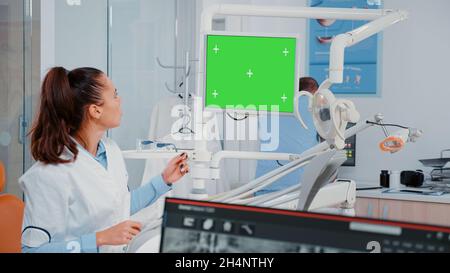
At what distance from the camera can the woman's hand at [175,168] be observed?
205 centimetres

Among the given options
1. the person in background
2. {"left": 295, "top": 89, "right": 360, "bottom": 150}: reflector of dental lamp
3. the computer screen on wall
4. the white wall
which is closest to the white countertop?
the person in background

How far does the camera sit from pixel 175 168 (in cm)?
206

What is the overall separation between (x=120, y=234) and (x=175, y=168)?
0.54m

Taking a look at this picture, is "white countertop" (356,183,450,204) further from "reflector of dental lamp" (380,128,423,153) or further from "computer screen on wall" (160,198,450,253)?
"computer screen on wall" (160,198,450,253)

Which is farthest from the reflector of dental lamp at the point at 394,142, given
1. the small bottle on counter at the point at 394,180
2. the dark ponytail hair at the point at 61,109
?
the small bottle on counter at the point at 394,180

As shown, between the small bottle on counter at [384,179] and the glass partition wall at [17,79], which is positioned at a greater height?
the glass partition wall at [17,79]

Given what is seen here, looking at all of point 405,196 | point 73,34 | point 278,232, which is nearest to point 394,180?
point 405,196

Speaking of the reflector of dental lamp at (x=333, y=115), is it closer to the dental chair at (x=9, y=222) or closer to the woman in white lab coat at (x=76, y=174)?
the woman in white lab coat at (x=76, y=174)

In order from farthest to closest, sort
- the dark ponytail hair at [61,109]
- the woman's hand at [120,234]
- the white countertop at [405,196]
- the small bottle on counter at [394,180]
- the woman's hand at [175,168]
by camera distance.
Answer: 1. the small bottle on counter at [394,180]
2. the white countertop at [405,196]
3. the woman's hand at [175,168]
4. the dark ponytail hair at [61,109]
5. the woman's hand at [120,234]

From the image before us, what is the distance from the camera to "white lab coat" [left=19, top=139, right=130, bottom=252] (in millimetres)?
1669

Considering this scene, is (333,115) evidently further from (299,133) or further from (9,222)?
(299,133)

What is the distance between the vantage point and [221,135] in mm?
4379
